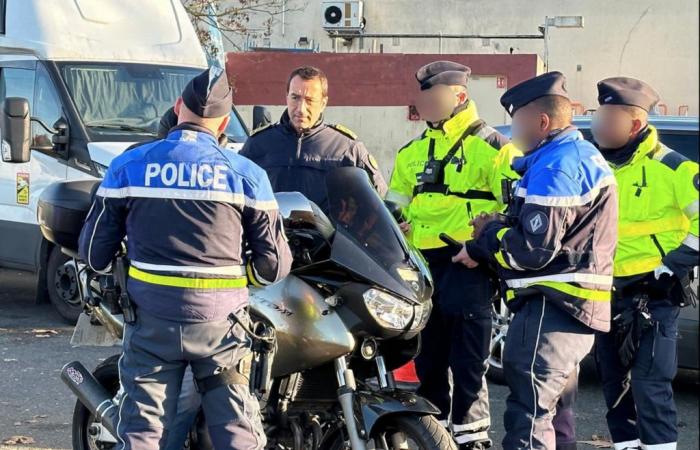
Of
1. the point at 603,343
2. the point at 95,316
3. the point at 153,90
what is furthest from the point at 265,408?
the point at 153,90

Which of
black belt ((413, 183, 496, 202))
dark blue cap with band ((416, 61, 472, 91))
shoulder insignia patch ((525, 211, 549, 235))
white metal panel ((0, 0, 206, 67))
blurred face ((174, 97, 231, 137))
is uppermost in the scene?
white metal panel ((0, 0, 206, 67))

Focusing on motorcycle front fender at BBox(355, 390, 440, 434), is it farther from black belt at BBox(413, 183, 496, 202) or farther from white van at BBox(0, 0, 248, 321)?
white van at BBox(0, 0, 248, 321)

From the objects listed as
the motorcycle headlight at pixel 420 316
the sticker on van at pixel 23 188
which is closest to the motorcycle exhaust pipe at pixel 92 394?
the motorcycle headlight at pixel 420 316

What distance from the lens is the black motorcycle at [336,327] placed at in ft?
12.4

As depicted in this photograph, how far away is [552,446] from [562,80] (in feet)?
5.09

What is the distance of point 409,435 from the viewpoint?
12.3ft

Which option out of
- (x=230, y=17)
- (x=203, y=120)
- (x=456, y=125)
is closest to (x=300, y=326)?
(x=203, y=120)

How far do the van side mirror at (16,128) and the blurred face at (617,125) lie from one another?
196 inches

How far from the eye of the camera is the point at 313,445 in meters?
4.00

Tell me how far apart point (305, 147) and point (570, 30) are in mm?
19329

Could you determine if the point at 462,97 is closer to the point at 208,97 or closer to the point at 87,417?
the point at 208,97

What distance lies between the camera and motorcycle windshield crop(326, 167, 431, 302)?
390cm

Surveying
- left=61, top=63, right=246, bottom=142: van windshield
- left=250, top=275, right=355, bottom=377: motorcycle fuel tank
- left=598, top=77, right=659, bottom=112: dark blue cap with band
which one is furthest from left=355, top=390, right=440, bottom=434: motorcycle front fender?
left=61, top=63, right=246, bottom=142: van windshield

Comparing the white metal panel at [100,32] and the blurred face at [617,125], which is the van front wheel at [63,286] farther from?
the blurred face at [617,125]
